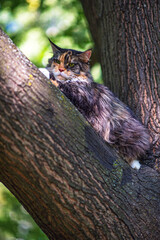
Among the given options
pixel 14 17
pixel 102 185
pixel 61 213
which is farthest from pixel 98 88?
pixel 14 17

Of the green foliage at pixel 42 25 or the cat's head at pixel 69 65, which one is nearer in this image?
the cat's head at pixel 69 65

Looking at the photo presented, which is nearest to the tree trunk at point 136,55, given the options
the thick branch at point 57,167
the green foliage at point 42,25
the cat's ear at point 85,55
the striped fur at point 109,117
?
the striped fur at point 109,117

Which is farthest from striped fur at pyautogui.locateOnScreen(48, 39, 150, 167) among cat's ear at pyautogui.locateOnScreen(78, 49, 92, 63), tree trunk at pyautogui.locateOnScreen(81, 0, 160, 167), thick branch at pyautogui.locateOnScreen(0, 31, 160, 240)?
thick branch at pyautogui.locateOnScreen(0, 31, 160, 240)

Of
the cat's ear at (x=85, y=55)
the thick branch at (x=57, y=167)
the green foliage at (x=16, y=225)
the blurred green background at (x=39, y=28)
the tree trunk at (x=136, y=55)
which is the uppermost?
the blurred green background at (x=39, y=28)

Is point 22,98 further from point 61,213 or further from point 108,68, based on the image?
point 108,68

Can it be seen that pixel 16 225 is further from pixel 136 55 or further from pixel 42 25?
pixel 42 25

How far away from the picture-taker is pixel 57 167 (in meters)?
1.82

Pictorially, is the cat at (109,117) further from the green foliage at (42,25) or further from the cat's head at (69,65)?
the green foliage at (42,25)

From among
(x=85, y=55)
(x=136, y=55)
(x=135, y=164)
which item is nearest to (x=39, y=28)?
(x=85, y=55)

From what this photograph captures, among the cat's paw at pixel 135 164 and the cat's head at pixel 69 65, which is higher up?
the cat's head at pixel 69 65

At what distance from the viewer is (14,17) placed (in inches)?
179

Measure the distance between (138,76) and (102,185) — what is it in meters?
1.63

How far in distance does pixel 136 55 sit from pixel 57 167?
193cm

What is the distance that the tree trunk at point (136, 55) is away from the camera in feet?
10.2
